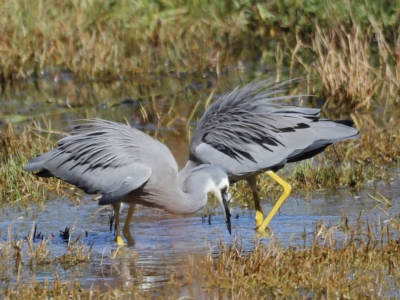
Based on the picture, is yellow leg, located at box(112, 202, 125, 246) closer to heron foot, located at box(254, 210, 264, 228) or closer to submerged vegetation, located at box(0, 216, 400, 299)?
submerged vegetation, located at box(0, 216, 400, 299)

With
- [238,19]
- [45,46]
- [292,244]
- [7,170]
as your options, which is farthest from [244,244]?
[238,19]

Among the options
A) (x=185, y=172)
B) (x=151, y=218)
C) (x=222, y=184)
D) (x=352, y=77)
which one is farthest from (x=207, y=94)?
(x=222, y=184)

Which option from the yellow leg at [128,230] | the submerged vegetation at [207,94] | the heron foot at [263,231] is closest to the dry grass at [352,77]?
the submerged vegetation at [207,94]

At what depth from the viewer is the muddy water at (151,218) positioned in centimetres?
551

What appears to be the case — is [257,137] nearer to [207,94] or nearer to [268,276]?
[268,276]

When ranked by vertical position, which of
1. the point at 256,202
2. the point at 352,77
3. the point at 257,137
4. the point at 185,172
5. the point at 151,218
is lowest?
the point at 151,218

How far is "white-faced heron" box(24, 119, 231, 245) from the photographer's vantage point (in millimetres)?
6254

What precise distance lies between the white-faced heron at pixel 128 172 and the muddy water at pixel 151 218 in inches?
9.8

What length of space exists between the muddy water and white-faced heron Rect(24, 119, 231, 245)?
0.82 feet

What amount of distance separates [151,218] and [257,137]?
1.04 m

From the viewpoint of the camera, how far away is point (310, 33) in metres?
12.5

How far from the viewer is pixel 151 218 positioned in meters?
7.05

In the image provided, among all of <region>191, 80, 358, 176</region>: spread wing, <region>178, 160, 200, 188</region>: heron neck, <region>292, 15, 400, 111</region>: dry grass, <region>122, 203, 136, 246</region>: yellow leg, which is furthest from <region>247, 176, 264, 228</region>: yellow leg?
<region>292, 15, 400, 111</region>: dry grass

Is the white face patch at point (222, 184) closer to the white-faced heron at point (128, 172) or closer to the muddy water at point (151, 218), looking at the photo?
the white-faced heron at point (128, 172)
